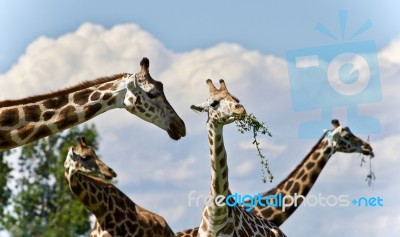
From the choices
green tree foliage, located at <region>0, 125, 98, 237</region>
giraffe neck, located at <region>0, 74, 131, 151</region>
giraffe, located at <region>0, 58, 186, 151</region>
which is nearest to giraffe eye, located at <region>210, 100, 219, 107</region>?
giraffe, located at <region>0, 58, 186, 151</region>

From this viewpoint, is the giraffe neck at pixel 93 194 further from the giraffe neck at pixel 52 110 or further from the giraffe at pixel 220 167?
the giraffe neck at pixel 52 110

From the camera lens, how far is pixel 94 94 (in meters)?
9.49

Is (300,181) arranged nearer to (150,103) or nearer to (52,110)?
(150,103)

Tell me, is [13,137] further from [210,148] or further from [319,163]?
[319,163]

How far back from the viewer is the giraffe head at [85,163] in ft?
39.6

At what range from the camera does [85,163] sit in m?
12.3

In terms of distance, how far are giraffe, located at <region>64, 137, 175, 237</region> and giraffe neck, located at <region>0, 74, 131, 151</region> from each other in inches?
114

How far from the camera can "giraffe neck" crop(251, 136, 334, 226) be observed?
48.1 ft

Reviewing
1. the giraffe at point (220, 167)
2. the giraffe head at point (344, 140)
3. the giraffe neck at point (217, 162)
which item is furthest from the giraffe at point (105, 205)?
the giraffe head at point (344, 140)

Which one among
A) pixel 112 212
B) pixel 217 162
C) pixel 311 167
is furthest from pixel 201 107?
pixel 311 167

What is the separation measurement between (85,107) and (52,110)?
319mm

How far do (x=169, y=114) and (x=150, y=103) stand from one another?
9.1 inches

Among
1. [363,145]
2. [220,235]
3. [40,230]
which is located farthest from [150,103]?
[40,230]

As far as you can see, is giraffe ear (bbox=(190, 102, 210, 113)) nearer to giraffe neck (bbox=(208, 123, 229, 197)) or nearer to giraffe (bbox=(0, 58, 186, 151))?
giraffe neck (bbox=(208, 123, 229, 197))
